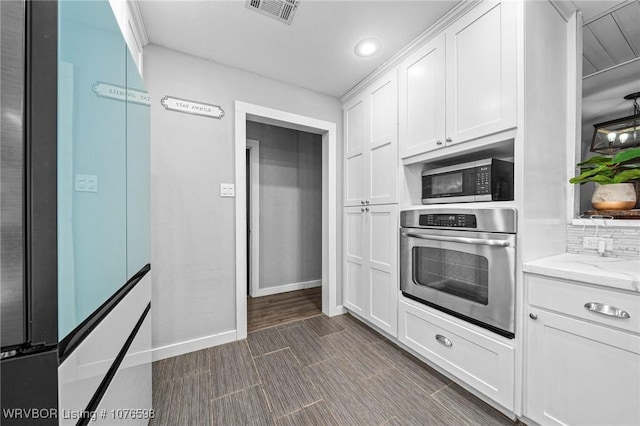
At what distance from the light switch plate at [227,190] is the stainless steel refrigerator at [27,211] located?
1.74 meters

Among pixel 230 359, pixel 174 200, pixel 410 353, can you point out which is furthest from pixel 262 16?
pixel 410 353

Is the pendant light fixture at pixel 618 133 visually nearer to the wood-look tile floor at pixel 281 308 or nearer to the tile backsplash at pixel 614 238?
the tile backsplash at pixel 614 238

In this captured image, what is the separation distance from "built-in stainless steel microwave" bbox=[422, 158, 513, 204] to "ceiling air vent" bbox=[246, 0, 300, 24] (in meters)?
1.47

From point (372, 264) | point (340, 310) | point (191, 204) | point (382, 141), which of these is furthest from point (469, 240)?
point (191, 204)

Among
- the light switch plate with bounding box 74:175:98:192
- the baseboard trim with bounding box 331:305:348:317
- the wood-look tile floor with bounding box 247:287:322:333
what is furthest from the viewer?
the baseboard trim with bounding box 331:305:348:317

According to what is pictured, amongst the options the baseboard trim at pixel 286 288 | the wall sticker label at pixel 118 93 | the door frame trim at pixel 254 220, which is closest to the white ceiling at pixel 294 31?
the wall sticker label at pixel 118 93

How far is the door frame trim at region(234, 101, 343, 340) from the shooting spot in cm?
222

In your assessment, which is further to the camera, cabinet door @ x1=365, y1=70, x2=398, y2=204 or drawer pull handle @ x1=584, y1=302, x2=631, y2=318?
cabinet door @ x1=365, y1=70, x2=398, y2=204

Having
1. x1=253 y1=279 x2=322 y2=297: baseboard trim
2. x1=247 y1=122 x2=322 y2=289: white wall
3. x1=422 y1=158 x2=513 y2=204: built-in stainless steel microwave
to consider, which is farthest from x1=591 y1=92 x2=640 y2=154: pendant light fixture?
x1=253 y1=279 x2=322 y2=297: baseboard trim

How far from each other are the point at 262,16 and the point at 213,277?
2005 mm

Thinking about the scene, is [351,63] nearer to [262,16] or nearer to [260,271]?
[262,16]

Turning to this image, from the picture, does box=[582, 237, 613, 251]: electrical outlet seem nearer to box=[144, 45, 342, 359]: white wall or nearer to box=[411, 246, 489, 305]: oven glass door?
box=[411, 246, 489, 305]: oven glass door

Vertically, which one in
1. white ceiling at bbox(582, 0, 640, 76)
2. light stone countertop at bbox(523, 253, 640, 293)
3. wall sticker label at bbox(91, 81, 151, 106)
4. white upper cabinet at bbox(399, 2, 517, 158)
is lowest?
light stone countertop at bbox(523, 253, 640, 293)

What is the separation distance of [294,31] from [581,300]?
2287mm
